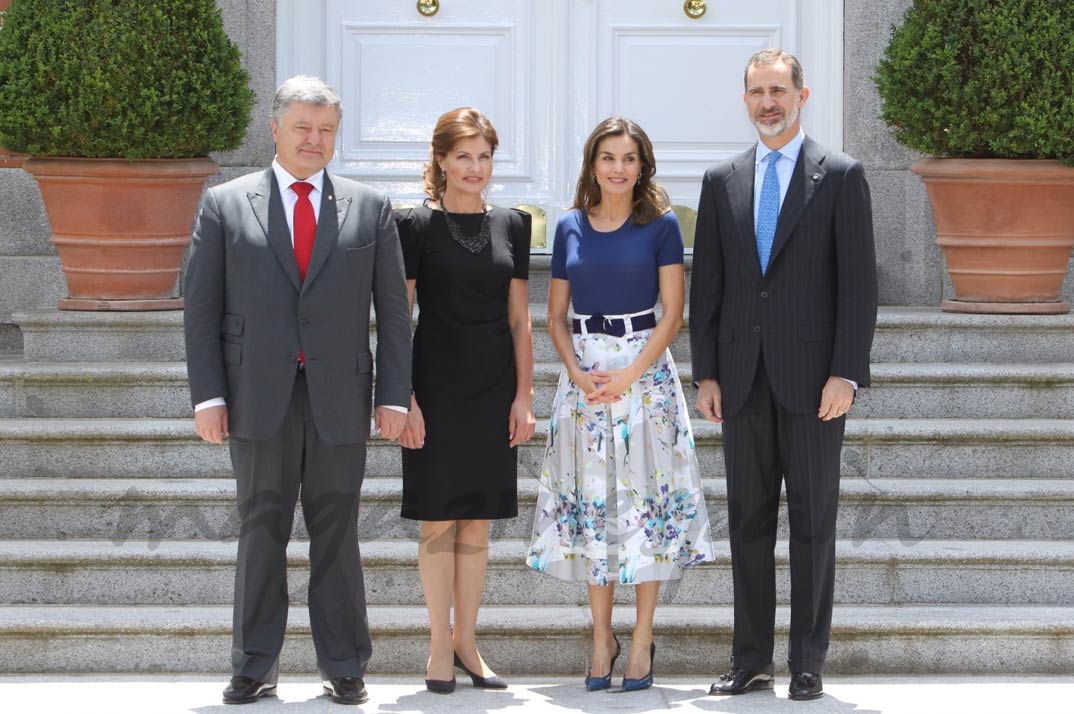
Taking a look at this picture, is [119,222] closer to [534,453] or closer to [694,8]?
[534,453]

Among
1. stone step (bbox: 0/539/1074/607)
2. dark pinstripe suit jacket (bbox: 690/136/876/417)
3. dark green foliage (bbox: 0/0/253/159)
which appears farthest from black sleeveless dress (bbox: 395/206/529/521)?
dark green foliage (bbox: 0/0/253/159)

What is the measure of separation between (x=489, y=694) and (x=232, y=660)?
724 millimetres

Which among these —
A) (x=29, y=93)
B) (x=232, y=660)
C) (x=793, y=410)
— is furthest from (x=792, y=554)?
(x=29, y=93)

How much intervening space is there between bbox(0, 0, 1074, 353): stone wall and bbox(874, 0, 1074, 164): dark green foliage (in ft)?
2.36

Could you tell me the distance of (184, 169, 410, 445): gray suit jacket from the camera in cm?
415

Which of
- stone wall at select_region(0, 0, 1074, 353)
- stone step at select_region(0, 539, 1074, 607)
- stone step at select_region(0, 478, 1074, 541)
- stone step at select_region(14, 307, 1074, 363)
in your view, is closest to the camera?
stone step at select_region(0, 539, 1074, 607)

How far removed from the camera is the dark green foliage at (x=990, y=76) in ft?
18.5

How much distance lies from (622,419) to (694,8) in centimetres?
300

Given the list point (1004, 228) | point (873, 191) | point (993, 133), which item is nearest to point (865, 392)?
point (1004, 228)

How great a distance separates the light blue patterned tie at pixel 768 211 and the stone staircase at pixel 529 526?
3.70 ft

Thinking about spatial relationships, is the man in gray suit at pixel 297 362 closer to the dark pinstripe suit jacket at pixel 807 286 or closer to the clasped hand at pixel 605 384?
the clasped hand at pixel 605 384

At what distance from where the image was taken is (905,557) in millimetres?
4914

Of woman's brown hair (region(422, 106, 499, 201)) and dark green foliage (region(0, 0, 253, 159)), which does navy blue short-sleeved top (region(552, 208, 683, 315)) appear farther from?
dark green foliage (region(0, 0, 253, 159))

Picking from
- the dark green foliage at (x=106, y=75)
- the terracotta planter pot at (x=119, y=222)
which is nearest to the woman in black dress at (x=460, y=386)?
the dark green foliage at (x=106, y=75)
